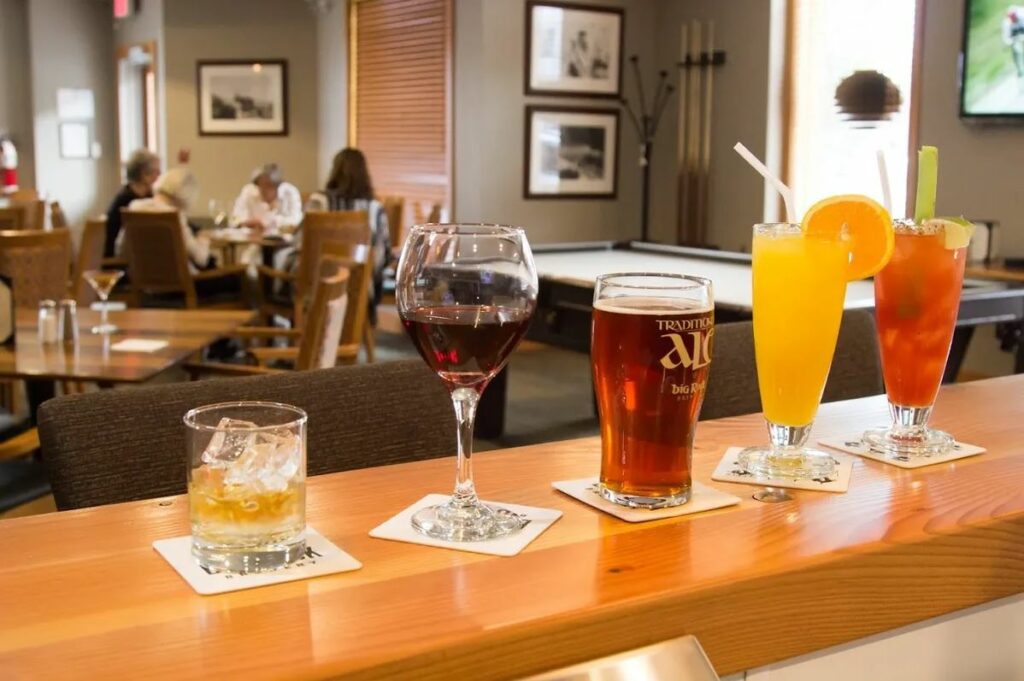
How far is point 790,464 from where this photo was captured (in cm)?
101

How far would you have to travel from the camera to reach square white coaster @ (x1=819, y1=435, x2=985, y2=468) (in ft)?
3.42

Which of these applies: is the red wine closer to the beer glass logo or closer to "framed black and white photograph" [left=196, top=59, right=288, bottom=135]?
the beer glass logo

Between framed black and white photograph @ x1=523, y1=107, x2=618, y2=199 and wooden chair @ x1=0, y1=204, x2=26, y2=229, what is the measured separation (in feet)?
10.5

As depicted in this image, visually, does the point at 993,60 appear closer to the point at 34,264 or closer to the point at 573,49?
the point at 573,49

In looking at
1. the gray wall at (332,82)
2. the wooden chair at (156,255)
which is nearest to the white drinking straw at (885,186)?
the wooden chair at (156,255)

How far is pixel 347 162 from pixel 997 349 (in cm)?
408

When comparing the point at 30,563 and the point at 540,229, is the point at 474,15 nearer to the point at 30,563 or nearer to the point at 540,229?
the point at 540,229

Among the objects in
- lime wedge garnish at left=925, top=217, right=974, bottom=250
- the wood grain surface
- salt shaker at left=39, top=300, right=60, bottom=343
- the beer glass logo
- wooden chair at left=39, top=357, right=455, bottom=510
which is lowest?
the wood grain surface

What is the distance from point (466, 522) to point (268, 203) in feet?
26.1

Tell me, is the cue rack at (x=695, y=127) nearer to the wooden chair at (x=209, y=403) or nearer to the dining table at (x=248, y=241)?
the dining table at (x=248, y=241)

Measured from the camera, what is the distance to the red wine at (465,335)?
83 centimetres

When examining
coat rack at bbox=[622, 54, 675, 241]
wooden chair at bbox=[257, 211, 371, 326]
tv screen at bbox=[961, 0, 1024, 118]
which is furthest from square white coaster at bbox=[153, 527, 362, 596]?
coat rack at bbox=[622, 54, 675, 241]

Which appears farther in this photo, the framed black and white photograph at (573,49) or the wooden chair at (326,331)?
the framed black and white photograph at (573,49)

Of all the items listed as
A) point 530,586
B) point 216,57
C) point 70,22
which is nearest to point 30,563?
point 530,586
